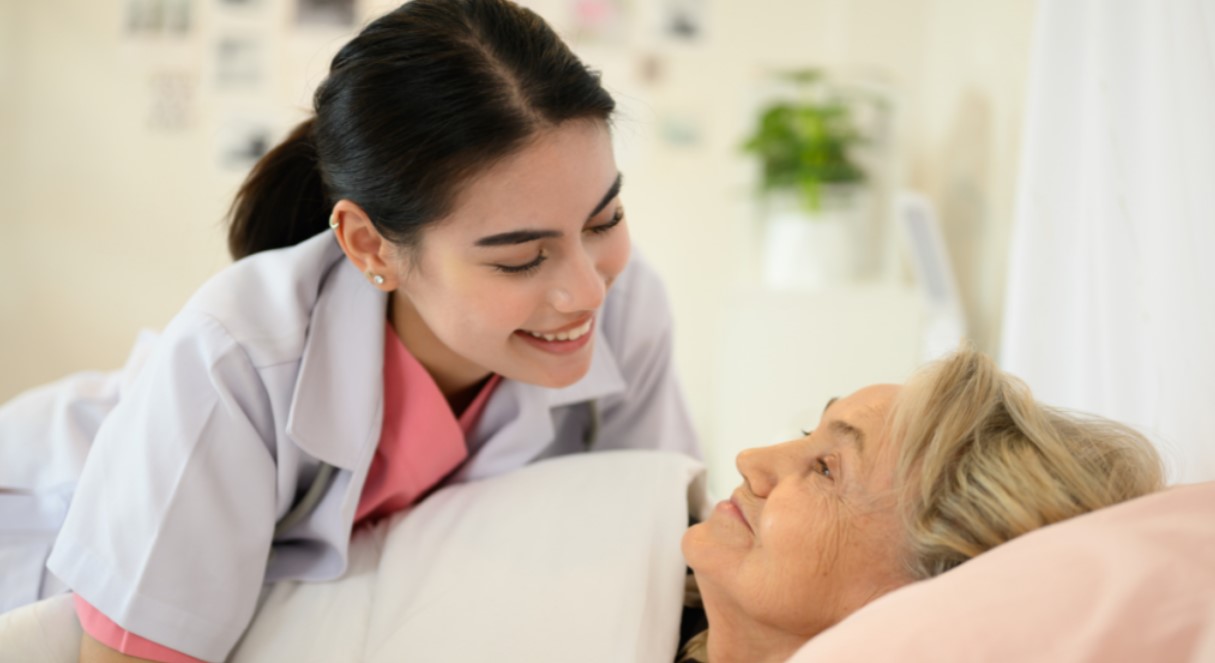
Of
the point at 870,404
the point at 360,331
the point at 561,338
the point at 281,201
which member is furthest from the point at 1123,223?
the point at 281,201

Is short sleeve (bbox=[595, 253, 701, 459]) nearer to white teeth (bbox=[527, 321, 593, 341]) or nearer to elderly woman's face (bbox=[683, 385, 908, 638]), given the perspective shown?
white teeth (bbox=[527, 321, 593, 341])

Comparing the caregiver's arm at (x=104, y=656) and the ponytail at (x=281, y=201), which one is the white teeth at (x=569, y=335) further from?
the caregiver's arm at (x=104, y=656)

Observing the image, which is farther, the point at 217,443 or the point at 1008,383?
the point at 217,443

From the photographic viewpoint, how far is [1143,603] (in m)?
0.65

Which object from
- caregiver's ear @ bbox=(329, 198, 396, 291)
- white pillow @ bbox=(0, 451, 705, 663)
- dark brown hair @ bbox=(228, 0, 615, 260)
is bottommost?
white pillow @ bbox=(0, 451, 705, 663)

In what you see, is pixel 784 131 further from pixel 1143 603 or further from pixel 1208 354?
pixel 1143 603

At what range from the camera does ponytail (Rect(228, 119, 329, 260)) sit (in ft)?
4.30

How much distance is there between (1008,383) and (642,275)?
643 mm

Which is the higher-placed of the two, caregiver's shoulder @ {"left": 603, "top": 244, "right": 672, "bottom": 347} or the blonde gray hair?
caregiver's shoulder @ {"left": 603, "top": 244, "right": 672, "bottom": 347}

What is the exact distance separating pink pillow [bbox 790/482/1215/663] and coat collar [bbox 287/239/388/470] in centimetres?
65

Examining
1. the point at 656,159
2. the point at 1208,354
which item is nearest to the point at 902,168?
the point at 656,159

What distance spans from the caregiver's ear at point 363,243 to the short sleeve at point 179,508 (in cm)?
17

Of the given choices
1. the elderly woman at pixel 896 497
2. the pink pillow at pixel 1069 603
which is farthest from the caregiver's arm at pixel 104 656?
the pink pillow at pixel 1069 603

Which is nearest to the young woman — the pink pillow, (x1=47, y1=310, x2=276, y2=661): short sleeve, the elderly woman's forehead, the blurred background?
(x1=47, y1=310, x2=276, y2=661): short sleeve
